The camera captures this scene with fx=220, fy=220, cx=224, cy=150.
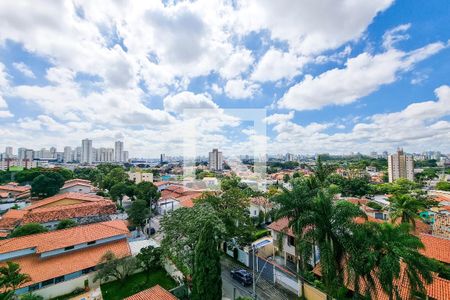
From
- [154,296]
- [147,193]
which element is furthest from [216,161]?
[154,296]

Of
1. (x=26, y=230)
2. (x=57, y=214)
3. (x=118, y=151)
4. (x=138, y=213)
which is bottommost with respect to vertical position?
(x=138, y=213)

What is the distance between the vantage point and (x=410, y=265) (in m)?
8.86

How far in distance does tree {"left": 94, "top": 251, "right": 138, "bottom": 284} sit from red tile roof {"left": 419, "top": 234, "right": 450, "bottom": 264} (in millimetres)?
20497

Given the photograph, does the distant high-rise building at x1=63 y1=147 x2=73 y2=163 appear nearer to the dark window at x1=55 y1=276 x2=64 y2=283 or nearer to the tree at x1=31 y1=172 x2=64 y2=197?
the tree at x1=31 y1=172 x2=64 y2=197

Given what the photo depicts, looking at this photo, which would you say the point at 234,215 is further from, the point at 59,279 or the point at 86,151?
the point at 86,151

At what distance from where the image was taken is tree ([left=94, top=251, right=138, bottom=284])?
49.8 feet

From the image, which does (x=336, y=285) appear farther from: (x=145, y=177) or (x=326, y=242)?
(x=145, y=177)

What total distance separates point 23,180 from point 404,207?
Answer: 76150 millimetres

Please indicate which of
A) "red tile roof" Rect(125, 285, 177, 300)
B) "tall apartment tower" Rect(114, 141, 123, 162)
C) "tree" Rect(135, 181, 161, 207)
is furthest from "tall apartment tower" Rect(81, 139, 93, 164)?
"red tile roof" Rect(125, 285, 177, 300)

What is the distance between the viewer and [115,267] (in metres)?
15.6

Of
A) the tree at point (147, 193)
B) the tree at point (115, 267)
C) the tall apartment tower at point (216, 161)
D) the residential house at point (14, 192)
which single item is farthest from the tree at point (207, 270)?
the tall apartment tower at point (216, 161)

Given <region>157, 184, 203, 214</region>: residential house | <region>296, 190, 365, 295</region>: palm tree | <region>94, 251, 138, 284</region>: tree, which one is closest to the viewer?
<region>296, 190, 365, 295</region>: palm tree

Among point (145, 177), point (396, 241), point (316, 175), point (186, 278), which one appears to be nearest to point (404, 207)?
point (316, 175)

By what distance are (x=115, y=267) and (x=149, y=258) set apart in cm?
243
